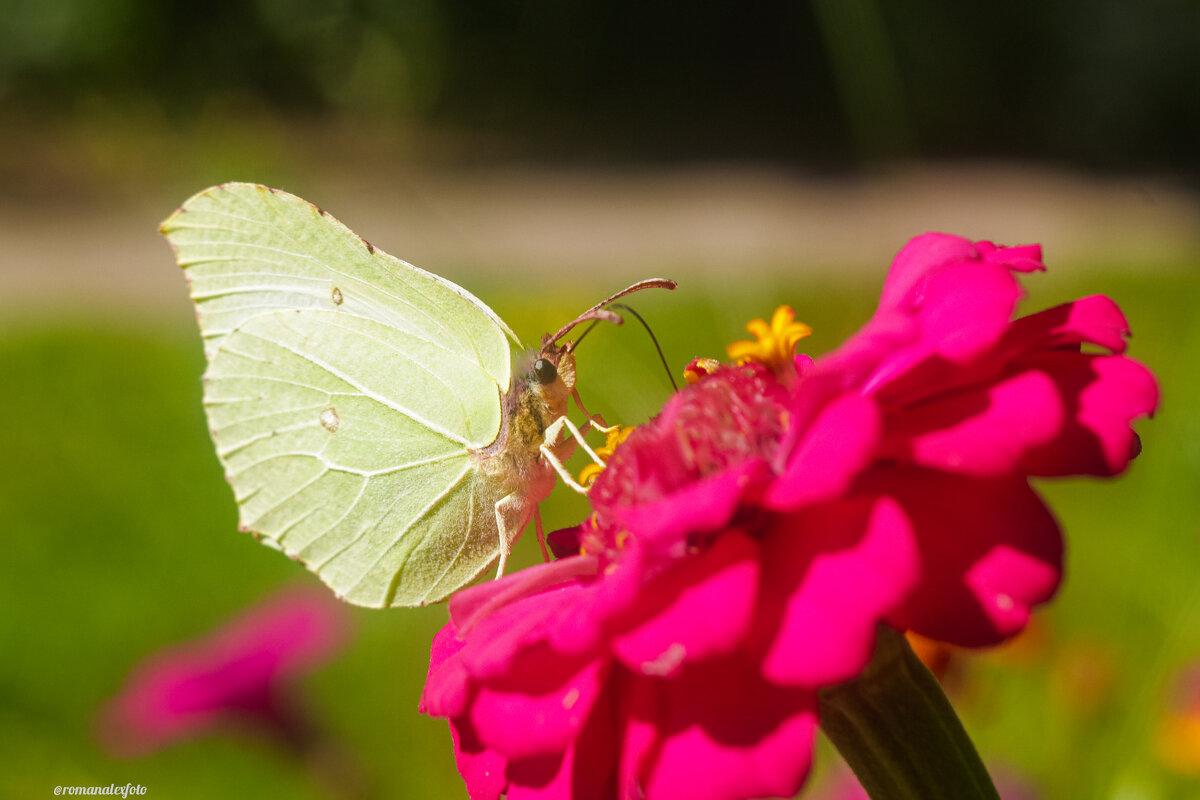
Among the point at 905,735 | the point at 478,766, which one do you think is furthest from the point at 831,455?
the point at 478,766

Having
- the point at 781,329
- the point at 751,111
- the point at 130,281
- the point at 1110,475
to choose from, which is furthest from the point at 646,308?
the point at 751,111

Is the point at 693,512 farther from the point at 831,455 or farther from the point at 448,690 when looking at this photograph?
the point at 448,690

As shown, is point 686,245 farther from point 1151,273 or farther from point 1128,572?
point 1128,572

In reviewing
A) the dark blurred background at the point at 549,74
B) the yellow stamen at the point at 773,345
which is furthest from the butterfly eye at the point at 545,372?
the dark blurred background at the point at 549,74

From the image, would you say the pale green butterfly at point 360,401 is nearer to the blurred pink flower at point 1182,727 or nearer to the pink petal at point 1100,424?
the pink petal at point 1100,424

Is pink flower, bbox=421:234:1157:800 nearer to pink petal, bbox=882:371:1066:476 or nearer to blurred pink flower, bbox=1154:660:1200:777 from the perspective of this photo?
pink petal, bbox=882:371:1066:476
